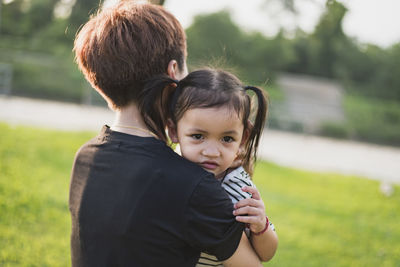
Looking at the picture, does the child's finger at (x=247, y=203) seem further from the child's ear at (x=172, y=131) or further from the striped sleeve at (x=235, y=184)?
the child's ear at (x=172, y=131)

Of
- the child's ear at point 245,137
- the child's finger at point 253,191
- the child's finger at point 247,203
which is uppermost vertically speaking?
the child's ear at point 245,137

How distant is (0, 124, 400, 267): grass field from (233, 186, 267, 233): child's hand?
2485mm

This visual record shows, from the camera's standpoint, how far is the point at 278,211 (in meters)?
5.68

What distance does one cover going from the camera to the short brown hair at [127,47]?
1.54 meters

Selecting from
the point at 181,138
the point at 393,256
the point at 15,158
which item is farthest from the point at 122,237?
the point at 15,158

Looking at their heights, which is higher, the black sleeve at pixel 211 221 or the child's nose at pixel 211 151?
the child's nose at pixel 211 151

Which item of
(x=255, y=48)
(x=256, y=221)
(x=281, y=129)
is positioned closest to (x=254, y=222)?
(x=256, y=221)

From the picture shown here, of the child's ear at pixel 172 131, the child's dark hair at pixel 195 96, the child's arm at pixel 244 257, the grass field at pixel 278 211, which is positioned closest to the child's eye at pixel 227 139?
the child's dark hair at pixel 195 96

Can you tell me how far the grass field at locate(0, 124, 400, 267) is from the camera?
152 inches

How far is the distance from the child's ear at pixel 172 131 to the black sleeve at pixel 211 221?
0.50 metres

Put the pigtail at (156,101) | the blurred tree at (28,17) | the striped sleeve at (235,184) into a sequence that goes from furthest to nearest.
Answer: the blurred tree at (28,17)
the striped sleeve at (235,184)
the pigtail at (156,101)

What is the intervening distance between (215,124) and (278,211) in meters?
4.25

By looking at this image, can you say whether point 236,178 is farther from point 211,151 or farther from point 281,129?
point 281,129

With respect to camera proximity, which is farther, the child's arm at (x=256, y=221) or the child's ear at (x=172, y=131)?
the child's ear at (x=172, y=131)
